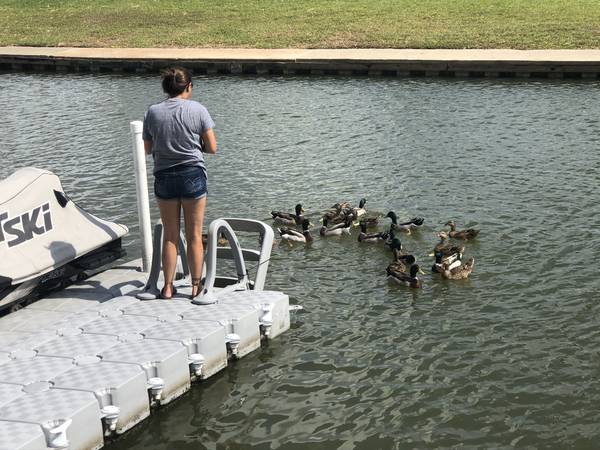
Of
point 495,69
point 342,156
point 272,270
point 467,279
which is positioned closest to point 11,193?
point 272,270

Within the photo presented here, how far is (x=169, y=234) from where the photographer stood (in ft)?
32.6

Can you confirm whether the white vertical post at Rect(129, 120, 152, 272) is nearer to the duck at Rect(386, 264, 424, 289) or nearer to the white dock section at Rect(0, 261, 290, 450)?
the white dock section at Rect(0, 261, 290, 450)

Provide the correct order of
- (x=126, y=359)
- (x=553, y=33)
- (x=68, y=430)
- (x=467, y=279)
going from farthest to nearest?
(x=553, y=33), (x=467, y=279), (x=126, y=359), (x=68, y=430)

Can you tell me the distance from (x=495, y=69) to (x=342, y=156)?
915cm

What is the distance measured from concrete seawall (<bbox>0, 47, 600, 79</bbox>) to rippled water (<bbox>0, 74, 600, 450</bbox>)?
76 centimetres

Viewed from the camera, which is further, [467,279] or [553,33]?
[553,33]

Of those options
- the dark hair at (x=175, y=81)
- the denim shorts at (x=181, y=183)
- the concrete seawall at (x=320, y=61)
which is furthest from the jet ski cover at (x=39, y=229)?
the concrete seawall at (x=320, y=61)

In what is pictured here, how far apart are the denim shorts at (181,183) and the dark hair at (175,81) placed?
0.77m

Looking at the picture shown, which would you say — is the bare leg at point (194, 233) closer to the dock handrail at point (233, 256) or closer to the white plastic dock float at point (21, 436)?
the dock handrail at point (233, 256)

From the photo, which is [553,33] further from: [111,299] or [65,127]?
[111,299]

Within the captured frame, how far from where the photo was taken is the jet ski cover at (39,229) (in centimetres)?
1022

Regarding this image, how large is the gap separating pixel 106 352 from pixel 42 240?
2.44 meters

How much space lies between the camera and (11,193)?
1060cm

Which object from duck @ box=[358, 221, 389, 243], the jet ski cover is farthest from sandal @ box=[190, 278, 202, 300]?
duck @ box=[358, 221, 389, 243]
